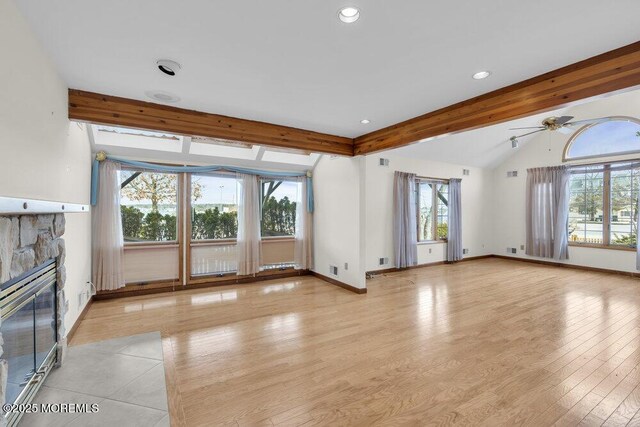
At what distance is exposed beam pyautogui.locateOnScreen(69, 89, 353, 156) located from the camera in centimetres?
273

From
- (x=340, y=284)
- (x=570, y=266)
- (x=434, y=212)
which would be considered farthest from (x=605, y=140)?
(x=340, y=284)

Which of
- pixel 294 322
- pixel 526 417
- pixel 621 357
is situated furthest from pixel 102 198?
pixel 621 357

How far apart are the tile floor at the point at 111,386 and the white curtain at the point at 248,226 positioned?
7.69 feet

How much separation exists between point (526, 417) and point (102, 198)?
208 inches

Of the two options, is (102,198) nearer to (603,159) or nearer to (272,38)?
(272,38)

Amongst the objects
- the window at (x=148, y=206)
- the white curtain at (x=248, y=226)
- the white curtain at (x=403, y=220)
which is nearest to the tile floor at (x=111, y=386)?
the window at (x=148, y=206)

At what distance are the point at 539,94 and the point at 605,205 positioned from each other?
5.80 meters

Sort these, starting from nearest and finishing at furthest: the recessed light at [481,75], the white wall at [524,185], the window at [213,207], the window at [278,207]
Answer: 1. the recessed light at [481,75]
2. the window at [213,207]
3. the window at [278,207]
4. the white wall at [524,185]

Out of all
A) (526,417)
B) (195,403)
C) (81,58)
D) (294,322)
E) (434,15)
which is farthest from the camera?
(294,322)

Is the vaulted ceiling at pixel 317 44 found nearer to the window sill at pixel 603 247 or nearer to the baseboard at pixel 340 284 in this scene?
the baseboard at pixel 340 284

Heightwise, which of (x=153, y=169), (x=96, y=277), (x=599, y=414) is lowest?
(x=599, y=414)

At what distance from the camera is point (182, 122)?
10.3 feet

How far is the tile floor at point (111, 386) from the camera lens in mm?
1801

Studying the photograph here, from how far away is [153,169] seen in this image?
450cm
